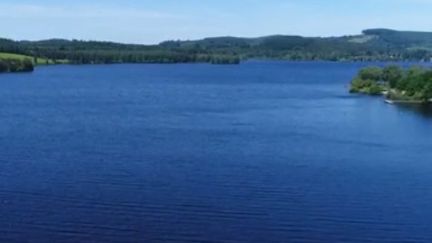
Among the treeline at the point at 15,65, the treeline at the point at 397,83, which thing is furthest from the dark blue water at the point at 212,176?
the treeline at the point at 15,65

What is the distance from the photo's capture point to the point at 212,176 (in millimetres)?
27734

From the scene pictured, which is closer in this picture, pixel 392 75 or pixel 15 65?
pixel 392 75

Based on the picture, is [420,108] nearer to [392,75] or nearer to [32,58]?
[392,75]

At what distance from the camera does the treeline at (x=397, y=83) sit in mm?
66375

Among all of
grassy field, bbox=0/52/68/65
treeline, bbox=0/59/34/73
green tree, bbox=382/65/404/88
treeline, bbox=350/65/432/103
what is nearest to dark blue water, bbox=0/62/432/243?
treeline, bbox=350/65/432/103

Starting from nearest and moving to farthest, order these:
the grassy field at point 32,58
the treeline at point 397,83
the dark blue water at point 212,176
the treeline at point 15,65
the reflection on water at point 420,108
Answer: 1. the dark blue water at point 212,176
2. the reflection on water at point 420,108
3. the treeline at point 397,83
4. the treeline at point 15,65
5. the grassy field at point 32,58

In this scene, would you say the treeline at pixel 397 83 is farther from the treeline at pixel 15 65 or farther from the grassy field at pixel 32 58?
the grassy field at pixel 32 58

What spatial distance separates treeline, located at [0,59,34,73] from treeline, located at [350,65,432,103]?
60.2 meters

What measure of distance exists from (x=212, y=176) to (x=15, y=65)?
3834 inches

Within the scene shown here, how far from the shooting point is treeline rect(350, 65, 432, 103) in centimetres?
6638

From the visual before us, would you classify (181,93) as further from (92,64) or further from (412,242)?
(92,64)

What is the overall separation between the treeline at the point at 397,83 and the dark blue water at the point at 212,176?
1378 centimetres

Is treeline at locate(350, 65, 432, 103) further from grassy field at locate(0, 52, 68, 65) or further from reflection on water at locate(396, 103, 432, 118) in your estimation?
grassy field at locate(0, 52, 68, 65)

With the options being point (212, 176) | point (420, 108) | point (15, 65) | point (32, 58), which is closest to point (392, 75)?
point (420, 108)
